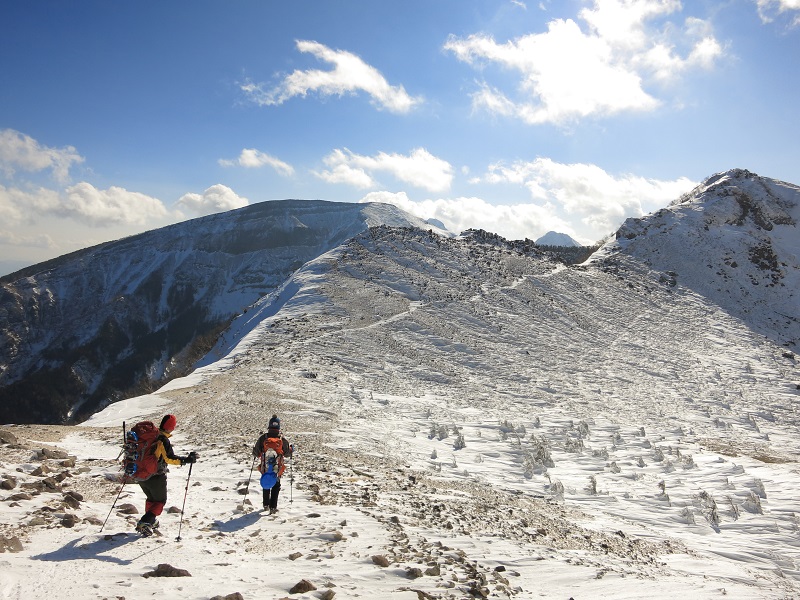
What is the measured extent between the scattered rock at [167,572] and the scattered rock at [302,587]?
55.7 inches

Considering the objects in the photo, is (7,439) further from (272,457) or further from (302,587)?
(302,587)

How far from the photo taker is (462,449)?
56.2 feet

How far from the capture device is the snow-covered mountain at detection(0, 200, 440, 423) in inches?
4166

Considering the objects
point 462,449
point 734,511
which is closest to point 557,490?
point 734,511

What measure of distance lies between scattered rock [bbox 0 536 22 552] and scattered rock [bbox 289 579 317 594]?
369cm

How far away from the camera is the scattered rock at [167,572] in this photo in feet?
20.4

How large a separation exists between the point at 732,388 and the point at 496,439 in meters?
19.7

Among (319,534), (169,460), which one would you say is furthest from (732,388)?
(169,460)

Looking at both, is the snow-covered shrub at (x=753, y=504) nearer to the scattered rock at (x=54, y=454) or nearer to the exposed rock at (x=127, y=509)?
the exposed rock at (x=127, y=509)

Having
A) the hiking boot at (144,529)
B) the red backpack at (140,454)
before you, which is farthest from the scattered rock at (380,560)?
the red backpack at (140,454)

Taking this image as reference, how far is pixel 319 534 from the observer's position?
27.1 feet

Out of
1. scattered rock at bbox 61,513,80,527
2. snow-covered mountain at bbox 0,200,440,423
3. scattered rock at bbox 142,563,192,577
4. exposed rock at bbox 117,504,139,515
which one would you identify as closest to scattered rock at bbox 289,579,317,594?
scattered rock at bbox 142,563,192,577

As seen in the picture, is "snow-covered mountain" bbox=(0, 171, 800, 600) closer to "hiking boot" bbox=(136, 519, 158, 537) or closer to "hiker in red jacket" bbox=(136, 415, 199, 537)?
"hiking boot" bbox=(136, 519, 158, 537)

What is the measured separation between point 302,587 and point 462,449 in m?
11.6
